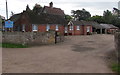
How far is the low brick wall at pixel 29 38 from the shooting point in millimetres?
19797

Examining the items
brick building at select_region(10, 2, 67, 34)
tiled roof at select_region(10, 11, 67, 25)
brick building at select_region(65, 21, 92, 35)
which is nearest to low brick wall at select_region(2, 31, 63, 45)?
brick building at select_region(10, 2, 67, 34)

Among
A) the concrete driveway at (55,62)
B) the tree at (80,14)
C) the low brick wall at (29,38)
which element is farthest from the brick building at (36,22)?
the tree at (80,14)

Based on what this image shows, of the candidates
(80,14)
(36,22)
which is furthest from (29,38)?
(80,14)

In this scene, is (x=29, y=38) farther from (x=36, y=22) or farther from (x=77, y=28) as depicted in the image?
(x=77, y=28)

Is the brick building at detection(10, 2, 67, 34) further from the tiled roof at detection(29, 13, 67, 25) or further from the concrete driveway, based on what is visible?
the concrete driveway

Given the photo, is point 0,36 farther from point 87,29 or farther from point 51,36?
point 87,29

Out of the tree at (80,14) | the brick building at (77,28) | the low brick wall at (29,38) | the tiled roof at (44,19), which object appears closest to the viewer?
the low brick wall at (29,38)

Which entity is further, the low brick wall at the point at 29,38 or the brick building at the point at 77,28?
the brick building at the point at 77,28

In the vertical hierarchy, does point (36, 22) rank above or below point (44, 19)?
below

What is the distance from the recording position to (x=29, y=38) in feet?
65.3

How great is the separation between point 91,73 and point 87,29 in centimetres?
3652

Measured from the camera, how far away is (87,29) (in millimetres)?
42938

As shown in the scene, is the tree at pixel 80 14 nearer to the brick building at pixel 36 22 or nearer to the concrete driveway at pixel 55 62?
the brick building at pixel 36 22

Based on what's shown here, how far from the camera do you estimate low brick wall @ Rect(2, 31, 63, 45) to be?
1980 cm
